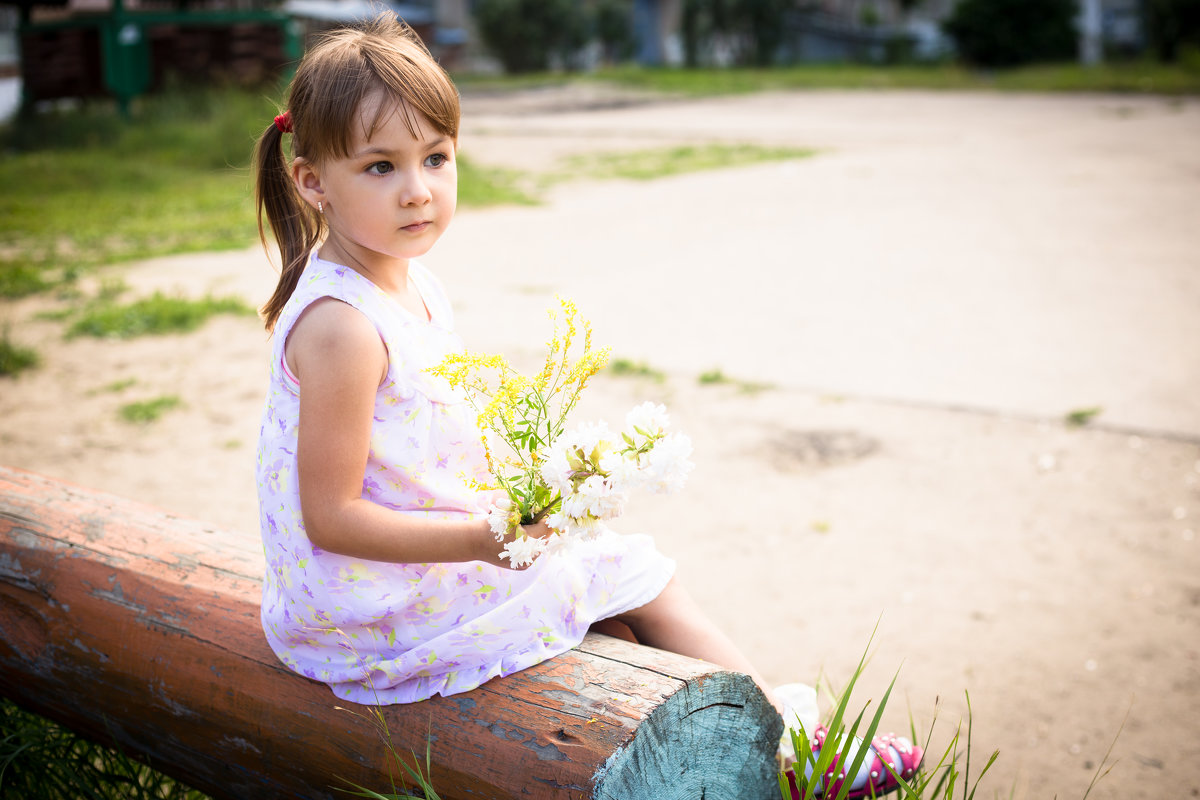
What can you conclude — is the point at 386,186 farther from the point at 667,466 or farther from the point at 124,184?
the point at 124,184

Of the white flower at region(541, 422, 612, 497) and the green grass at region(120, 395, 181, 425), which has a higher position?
the white flower at region(541, 422, 612, 497)

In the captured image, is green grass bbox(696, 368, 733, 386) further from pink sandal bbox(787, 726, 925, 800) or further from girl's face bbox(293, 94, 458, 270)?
girl's face bbox(293, 94, 458, 270)

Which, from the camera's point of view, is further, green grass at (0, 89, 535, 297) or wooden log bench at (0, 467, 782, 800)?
green grass at (0, 89, 535, 297)

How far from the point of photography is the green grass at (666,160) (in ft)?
36.8

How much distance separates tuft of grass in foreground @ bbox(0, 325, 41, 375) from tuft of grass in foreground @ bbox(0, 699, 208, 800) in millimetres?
3623

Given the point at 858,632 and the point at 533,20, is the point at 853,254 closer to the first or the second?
the point at 858,632

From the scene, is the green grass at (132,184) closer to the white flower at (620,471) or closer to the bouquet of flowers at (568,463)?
the bouquet of flowers at (568,463)

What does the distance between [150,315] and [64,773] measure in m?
4.42

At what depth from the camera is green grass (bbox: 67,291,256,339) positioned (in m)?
5.82

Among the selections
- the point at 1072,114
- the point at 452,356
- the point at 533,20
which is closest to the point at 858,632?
the point at 452,356

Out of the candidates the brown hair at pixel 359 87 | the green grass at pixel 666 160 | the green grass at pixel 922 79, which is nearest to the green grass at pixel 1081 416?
the brown hair at pixel 359 87

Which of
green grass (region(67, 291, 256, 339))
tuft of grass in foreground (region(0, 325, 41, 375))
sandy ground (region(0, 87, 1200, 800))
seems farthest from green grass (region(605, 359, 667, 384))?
tuft of grass in foreground (region(0, 325, 41, 375))

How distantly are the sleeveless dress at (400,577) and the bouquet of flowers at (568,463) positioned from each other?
0.22 metres

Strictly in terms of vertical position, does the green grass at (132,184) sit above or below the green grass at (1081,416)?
above
